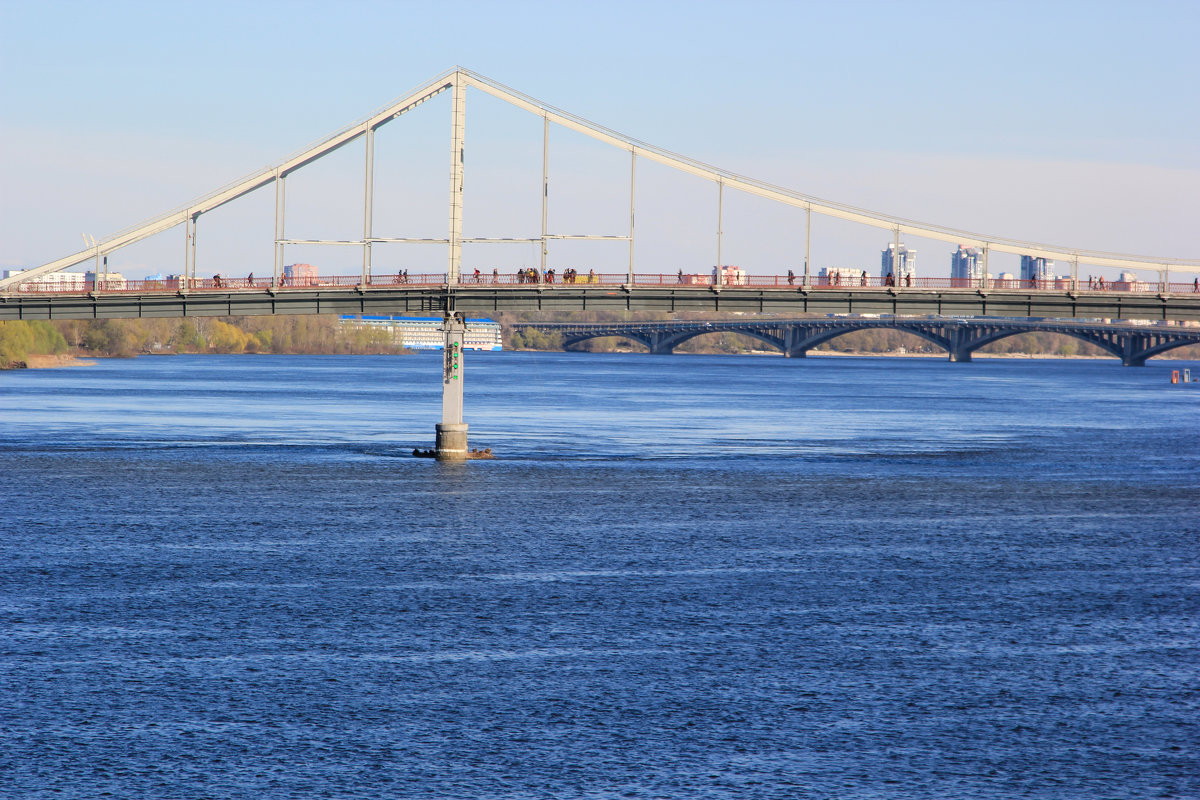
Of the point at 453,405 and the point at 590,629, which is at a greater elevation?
the point at 453,405

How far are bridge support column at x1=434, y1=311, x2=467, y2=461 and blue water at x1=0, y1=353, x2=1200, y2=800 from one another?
6.69 ft

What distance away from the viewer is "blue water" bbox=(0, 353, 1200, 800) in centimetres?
2114

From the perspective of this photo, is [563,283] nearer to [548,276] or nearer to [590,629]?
[548,276]

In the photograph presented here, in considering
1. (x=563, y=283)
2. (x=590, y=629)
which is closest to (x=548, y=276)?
(x=563, y=283)

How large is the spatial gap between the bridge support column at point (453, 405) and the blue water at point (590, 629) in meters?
2.04

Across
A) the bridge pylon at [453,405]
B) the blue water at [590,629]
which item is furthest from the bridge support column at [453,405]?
the blue water at [590,629]

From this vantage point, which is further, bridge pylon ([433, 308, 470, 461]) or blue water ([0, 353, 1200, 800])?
bridge pylon ([433, 308, 470, 461])

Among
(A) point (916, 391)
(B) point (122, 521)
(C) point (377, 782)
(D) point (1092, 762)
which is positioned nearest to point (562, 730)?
(C) point (377, 782)

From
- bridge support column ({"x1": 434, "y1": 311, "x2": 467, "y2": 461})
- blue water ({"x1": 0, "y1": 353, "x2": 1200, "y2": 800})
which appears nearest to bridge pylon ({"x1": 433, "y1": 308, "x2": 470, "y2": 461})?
bridge support column ({"x1": 434, "y1": 311, "x2": 467, "y2": 461})

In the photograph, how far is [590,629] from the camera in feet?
100

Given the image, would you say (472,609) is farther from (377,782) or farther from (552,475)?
(552,475)

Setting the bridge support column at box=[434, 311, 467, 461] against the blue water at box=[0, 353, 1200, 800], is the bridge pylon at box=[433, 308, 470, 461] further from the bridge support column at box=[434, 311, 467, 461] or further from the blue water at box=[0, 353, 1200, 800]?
the blue water at box=[0, 353, 1200, 800]

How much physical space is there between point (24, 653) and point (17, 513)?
2371 cm

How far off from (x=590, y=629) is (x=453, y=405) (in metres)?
40.1
